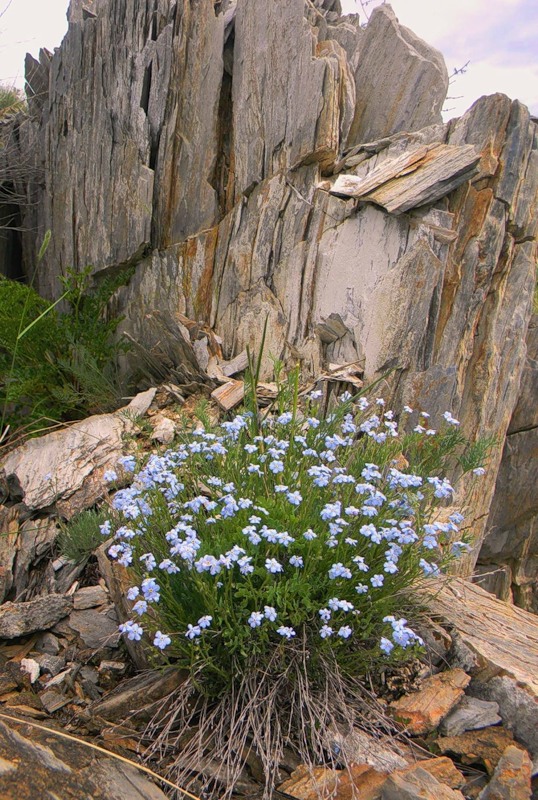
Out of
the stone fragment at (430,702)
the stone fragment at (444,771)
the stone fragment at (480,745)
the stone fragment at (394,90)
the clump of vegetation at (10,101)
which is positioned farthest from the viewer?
the clump of vegetation at (10,101)

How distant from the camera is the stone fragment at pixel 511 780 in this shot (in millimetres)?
2654

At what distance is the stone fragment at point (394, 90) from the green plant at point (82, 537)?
3.82 m

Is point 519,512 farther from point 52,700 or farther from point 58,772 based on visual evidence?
point 58,772

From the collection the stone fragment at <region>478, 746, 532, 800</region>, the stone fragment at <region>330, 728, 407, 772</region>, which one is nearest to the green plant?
the stone fragment at <region>330, 728, 407, 772</region>

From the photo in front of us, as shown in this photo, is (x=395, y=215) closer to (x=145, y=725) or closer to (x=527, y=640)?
(x=527, y=640)

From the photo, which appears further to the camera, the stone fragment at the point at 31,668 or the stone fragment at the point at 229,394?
the stone fragment at the point at 229,394

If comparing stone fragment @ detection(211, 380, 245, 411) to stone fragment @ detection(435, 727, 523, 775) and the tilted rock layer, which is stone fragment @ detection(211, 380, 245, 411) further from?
stone fragment @ detection(435, 727, 523, 775)

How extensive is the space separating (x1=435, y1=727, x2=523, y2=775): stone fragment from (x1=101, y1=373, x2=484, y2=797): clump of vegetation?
376mm

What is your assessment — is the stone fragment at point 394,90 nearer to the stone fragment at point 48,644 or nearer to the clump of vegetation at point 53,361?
the clump of vegetation at point 53,361

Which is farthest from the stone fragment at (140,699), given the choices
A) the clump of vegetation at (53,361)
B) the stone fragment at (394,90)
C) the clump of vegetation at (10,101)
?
the clump of vegetation at (10,101)

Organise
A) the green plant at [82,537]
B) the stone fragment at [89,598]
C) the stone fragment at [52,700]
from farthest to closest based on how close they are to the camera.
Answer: the green plant at [82,537]
the stone fragment at [89,598]
the stone fragment at [52,700]

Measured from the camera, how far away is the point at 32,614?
12.3 feet

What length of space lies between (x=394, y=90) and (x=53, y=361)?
3.59 metres

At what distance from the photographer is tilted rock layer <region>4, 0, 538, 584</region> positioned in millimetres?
4977
